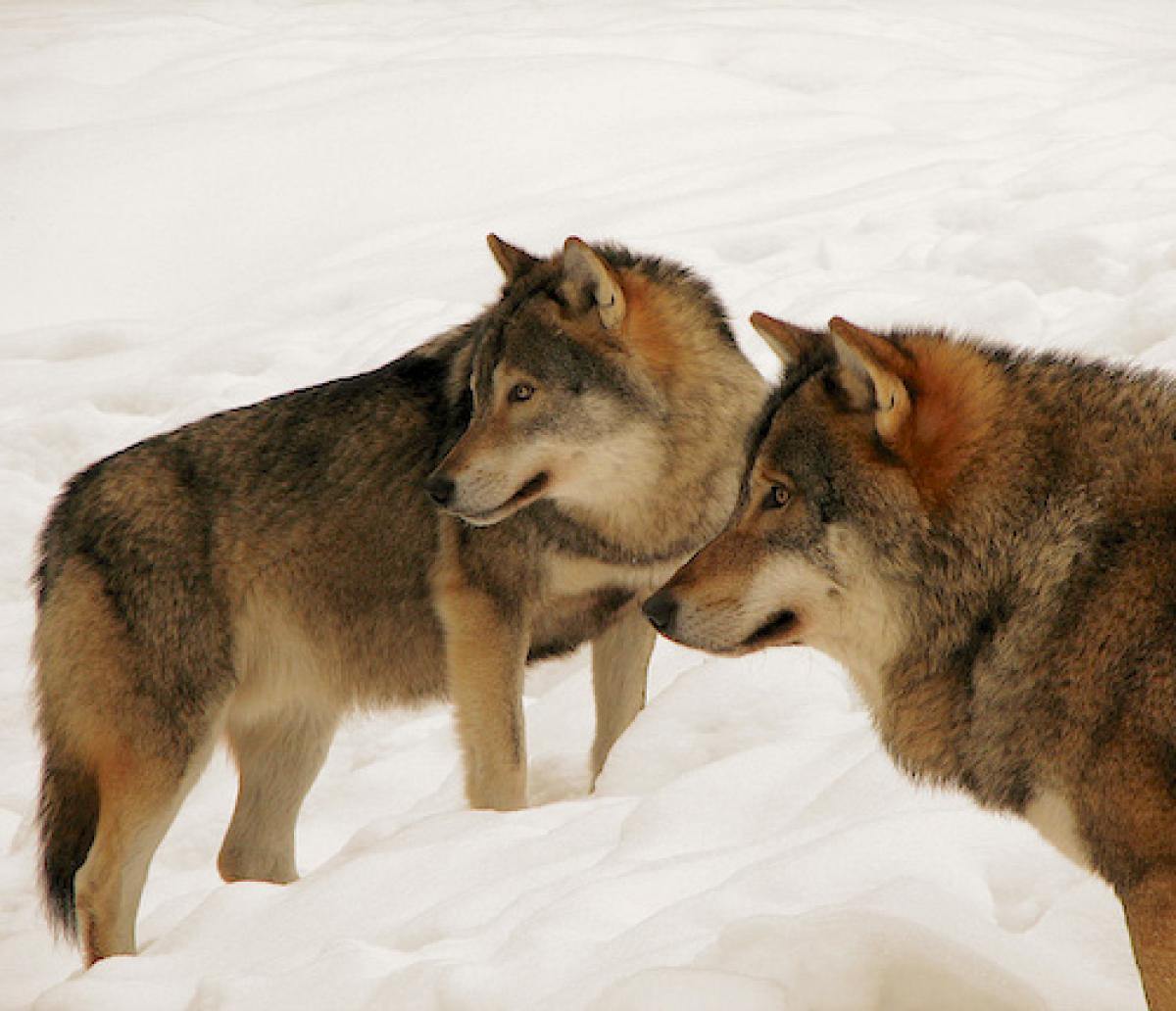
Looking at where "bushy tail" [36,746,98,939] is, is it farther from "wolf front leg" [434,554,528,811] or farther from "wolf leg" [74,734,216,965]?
"wolf front leg" [434,554,528,811]

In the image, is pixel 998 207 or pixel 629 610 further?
pixel 998 207

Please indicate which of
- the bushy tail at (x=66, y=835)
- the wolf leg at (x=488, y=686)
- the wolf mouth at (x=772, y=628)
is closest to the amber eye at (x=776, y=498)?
the wolf mouth at (x=772, y=628)

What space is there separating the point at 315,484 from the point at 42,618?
0.84 metres

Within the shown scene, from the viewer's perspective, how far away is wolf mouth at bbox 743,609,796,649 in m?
2.87

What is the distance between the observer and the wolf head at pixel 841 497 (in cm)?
Result: 270

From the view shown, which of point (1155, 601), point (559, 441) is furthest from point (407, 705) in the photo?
point (1155, 601)

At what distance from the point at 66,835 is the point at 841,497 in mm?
2727

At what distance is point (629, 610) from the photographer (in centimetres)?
474

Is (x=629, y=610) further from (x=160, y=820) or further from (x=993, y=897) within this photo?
(x=993, y=897)

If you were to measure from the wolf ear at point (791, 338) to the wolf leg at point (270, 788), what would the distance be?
2.55 meters

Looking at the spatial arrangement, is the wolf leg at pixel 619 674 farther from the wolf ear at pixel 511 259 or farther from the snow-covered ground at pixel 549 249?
the wolf ear at pixel 511 259

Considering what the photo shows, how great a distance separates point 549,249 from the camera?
9.77m

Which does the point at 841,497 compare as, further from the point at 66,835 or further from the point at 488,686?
the point at 66,835

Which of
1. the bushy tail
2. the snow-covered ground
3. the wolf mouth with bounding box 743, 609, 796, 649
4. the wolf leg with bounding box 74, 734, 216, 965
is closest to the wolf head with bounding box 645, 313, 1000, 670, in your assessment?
the wolf mouth with bounding box 743, 609, 796, 649
